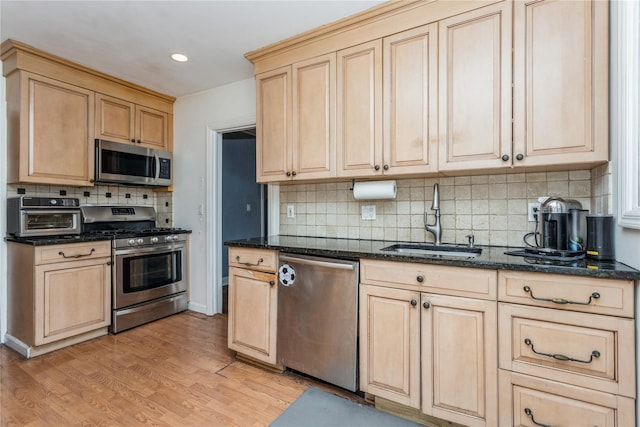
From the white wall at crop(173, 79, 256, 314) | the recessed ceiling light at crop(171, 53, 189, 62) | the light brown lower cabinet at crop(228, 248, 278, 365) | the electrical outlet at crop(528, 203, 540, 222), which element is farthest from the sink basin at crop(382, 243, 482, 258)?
the recessed ceiling light at crop(171, 53, 189, 62)

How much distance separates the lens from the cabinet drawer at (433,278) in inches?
56.8

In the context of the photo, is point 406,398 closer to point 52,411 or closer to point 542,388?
point 542,388

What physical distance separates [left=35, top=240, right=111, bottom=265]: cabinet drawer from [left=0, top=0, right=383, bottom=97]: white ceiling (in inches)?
62.8

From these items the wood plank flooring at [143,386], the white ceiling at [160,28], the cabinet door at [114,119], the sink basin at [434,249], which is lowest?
the wood plank flooring at [143,386]

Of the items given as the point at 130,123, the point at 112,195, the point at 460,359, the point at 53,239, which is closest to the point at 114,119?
the point at 130,123

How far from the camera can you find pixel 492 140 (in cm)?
169

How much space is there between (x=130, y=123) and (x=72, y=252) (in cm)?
144

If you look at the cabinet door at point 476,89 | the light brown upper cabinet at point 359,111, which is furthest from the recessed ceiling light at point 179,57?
the cabinet door at point 476,89

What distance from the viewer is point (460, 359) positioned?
4.91 ft

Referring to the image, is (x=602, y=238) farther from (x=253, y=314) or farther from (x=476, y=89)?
(x=253, y=314)

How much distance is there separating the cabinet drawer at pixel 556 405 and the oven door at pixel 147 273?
3040 mm

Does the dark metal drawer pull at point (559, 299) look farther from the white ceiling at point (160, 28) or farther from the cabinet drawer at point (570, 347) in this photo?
the white ceiling at point (160, 28)

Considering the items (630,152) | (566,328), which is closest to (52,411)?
(566,328)

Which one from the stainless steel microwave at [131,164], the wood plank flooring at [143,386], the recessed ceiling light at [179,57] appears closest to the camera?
the wood plank flooring at [143,386]
